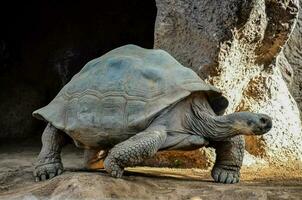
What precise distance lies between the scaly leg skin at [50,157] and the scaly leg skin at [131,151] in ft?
2.14

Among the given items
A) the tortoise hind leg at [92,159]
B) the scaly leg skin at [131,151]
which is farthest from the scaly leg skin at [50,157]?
the scaly leg skin at [131,151]

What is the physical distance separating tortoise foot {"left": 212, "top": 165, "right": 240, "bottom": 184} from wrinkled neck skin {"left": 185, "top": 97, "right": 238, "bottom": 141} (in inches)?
10.1

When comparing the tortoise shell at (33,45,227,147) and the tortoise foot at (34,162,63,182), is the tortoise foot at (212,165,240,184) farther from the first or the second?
the tortoise foot at (34,162,63,182)

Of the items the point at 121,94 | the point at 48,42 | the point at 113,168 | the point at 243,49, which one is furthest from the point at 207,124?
the point at 48,42

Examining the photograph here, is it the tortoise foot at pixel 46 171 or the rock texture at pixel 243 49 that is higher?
the rock texture at pixel 243 49

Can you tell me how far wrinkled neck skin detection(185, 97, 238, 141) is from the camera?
375cm

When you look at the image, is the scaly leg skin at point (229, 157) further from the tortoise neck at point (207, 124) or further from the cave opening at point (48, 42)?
the cave opening at point (48, 42)

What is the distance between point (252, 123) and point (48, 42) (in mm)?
5409

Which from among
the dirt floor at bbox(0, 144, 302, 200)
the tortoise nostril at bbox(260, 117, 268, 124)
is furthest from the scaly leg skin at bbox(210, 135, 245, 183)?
the tortoise nostril at bbox(260, 117, 268, 124)

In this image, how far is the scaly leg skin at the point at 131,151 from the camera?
11.2 feet

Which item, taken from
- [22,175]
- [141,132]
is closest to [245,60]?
[141,132]

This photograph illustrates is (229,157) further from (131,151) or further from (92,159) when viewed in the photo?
(92,159)

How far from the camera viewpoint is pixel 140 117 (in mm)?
3619

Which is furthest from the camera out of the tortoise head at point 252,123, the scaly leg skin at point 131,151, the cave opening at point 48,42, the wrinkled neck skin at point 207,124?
the cave opening at point 48,42
